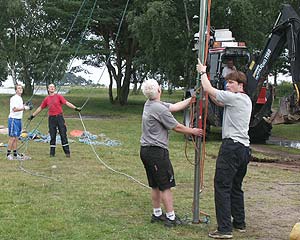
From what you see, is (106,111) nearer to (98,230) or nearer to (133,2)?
(133,2)

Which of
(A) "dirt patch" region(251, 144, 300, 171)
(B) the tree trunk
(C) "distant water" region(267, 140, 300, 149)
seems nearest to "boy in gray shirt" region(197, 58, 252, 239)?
(A) "dirt patch" region(251, 144, 300, 171)

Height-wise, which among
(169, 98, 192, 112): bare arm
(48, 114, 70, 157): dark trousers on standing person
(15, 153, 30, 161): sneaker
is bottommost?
(15, 153, 30, 161): sneaker

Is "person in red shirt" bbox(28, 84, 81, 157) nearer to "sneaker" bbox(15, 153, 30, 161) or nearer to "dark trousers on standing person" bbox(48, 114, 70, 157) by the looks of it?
"dark trousers on standing person" bbox(48, 114, 70, 157)

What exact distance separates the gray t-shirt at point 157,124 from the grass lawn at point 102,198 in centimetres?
101

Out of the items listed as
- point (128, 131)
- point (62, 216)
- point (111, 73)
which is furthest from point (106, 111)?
point (62, 216)

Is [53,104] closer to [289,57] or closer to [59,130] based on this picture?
[59,130]

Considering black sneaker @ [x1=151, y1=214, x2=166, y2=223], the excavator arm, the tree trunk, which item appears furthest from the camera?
the tree trunk

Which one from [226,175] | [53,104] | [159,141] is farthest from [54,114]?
[226,175]

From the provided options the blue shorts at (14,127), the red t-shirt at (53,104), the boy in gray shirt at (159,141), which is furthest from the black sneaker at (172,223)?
the red t-shirt at (53,104)

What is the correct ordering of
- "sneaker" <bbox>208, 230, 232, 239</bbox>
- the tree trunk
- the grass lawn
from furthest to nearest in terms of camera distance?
the tree trunk < the grass lawn < "sneaker" <bbox>208, 230, 232, 239</bbox>

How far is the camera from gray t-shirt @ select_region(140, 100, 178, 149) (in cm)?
624

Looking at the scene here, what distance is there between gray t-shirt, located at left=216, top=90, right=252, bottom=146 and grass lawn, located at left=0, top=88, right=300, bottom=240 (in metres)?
1.16

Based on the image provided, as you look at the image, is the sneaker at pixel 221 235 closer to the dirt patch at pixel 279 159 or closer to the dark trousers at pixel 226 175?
the dark trousers at pixel 226 175

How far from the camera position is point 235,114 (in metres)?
5.94
